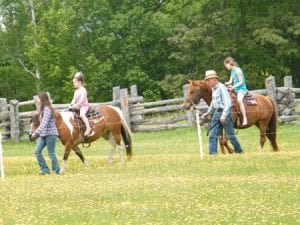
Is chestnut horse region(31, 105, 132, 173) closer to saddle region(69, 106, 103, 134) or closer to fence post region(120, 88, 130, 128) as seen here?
saddle region(69, 106, 103, 134)

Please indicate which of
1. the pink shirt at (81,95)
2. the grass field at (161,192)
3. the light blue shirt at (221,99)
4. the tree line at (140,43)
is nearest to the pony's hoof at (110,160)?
the grass field at (161,192)

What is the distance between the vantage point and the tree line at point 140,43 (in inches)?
2039

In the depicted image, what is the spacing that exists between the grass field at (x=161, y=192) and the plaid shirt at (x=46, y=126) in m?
0.93

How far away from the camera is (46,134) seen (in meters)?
17.6

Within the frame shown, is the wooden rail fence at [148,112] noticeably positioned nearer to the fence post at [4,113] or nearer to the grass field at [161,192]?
the fence post at [4,113]

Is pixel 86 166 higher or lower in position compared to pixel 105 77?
lower

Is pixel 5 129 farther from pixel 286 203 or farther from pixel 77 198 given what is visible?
pixel 286 203

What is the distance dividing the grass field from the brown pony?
61.4 inches

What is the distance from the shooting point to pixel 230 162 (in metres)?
16.4

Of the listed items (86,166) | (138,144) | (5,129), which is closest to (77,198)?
(86,166)

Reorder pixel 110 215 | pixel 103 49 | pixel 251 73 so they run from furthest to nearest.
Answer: pixel 103 49
pixel 251 73
pixel 110 215

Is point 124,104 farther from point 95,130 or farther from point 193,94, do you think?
point 95,130

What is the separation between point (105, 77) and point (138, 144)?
93.0ft

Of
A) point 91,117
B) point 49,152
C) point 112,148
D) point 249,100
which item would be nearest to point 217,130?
point 249,100
